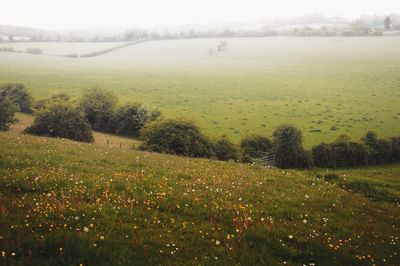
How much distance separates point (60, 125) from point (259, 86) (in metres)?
88.5

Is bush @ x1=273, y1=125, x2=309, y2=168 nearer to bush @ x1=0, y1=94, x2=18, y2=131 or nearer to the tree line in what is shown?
the tree line

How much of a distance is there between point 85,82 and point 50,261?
435 ft

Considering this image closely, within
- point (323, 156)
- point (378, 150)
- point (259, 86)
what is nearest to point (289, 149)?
point (323, 156)

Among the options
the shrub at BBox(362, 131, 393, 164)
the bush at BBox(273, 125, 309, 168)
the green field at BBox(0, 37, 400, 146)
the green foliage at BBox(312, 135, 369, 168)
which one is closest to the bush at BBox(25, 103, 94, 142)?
the green field at BBox(0, 37, 400, 146)

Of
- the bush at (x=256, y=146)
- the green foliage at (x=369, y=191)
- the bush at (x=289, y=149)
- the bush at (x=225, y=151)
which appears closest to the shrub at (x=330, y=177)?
the green foliage at (x=369, y=191)

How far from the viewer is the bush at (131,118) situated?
6789 cm

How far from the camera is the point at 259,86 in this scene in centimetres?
13088

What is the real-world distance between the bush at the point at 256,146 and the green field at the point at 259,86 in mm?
8910

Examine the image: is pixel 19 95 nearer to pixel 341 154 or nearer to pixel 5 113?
pixel 5 113

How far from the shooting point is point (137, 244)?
9312 mm

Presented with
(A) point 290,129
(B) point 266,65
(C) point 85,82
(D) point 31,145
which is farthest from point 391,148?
(B) point 266,65

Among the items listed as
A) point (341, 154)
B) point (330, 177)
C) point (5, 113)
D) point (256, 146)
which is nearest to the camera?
point (330, 177)

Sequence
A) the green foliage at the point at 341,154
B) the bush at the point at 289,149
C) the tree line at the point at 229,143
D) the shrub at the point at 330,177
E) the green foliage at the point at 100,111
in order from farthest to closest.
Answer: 1. the green foliage at the point at 100,111
2. the green foliage at the point at 341,154
3. the bush at the point at 289,149
4. the tree line at the point at 229,143
5. the shrub at the point at 330,177

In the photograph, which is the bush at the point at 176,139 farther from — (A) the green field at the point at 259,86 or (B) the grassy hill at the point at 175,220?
(B) the grassy hill at the point at 175,220
